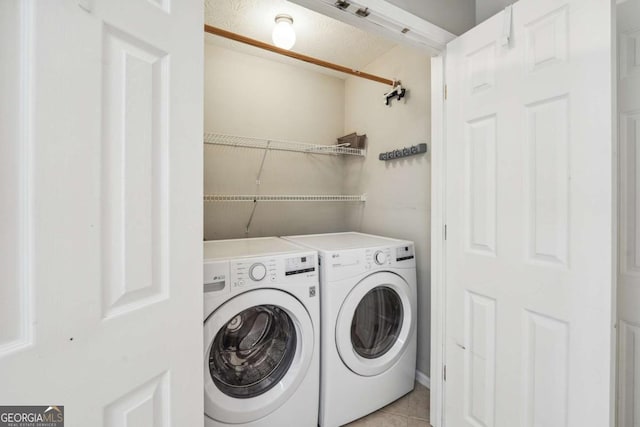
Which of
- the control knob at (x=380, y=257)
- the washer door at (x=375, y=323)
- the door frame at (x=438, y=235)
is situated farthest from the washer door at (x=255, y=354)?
the door frame at (x=438, y=235)

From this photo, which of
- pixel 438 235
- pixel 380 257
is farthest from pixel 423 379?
pixel 438 235

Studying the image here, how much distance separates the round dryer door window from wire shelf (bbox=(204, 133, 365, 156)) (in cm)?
122

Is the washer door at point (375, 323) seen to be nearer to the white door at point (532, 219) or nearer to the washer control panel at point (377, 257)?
the washer control panel at point (377, 257)

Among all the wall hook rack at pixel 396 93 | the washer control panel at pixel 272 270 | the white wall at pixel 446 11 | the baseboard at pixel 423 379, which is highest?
the white wall at pixel 446 11

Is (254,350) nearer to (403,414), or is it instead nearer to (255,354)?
(255,354)

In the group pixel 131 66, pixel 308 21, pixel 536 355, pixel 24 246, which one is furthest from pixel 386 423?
pixel 308 21

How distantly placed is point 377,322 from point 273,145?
5.20 feet

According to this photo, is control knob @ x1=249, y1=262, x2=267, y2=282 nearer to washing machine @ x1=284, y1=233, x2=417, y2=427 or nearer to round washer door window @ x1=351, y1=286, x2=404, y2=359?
washing machine @ x1=284, y1=233, x2=417, y2=427

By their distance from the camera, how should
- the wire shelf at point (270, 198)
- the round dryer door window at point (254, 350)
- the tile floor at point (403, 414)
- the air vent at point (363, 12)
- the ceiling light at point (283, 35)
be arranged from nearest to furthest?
the air vent at point (363, 12), the round dryer door window at point (254, 350), the tile floor at point (403, 414), the ceiling light at point (283, 35), the wire shelf at point (270, 198)

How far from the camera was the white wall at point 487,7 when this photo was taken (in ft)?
4.68

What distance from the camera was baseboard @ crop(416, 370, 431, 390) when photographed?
183cm

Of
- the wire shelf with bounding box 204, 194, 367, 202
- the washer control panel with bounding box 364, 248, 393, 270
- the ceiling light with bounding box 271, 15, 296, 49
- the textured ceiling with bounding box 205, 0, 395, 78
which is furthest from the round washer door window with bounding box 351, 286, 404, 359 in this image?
the textured ceiling with bounding box 205, 0, 395, 78

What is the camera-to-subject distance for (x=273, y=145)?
2.29 m

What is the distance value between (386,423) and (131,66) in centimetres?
197
